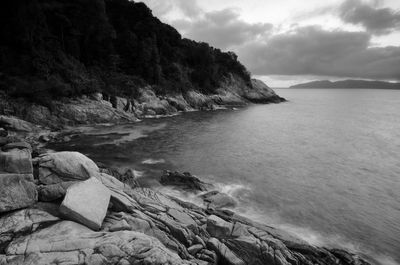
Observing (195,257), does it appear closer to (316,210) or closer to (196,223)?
(196,223)

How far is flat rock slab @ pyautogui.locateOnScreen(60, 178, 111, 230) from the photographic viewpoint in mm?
10312

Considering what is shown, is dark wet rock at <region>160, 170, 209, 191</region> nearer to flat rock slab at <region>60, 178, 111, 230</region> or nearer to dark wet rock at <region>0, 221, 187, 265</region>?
flat rock slab at <region>60, 178, 111, 230</region>

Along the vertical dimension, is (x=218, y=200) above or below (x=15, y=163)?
below

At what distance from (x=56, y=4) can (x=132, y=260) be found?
6669 cm

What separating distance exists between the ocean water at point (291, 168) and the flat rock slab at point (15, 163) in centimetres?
1192

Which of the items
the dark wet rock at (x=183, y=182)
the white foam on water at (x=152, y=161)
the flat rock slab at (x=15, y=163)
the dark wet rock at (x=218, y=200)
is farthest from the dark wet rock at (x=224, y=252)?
the white foam on water at (x=152, y=161)

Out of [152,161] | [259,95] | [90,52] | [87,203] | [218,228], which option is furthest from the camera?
[259,95]

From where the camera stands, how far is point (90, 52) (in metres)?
63.8

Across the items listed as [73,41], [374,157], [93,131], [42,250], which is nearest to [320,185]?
[374,157]

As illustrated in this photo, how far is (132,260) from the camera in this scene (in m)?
8.80

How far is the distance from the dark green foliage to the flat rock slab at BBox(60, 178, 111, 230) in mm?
34546

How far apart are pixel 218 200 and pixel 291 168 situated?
41.6 feet

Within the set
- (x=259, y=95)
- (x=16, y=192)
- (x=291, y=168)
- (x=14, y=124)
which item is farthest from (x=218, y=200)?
(x=259, y=95)

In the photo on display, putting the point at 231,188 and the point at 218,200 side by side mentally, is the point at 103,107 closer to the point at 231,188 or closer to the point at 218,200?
the point at 231,188
